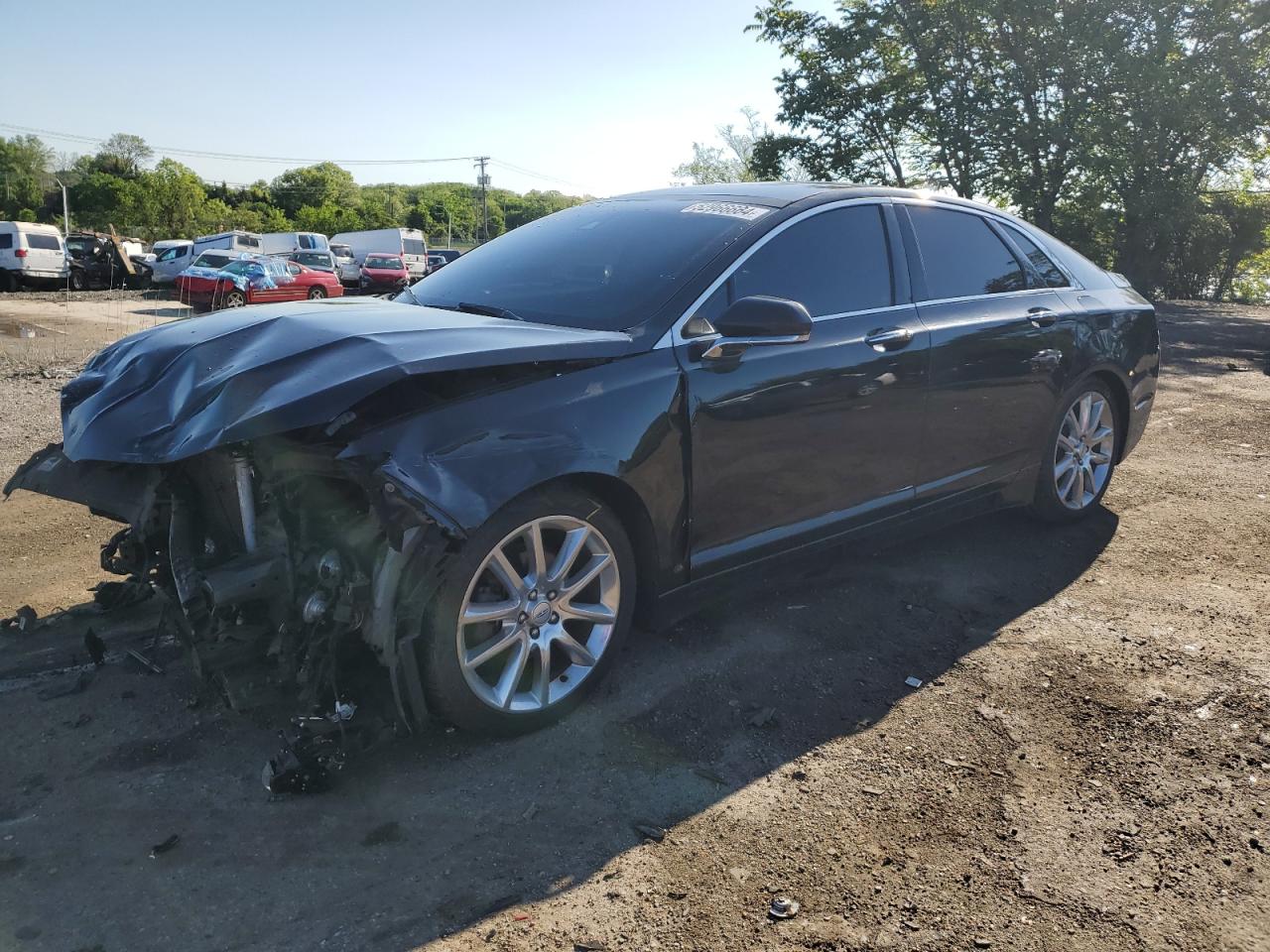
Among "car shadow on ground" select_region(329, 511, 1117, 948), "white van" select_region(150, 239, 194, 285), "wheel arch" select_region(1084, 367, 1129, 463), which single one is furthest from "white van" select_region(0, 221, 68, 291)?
"wheel arch" select_region(1084, 367, 1129, 463)

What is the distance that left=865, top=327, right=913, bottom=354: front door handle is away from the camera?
3.85m

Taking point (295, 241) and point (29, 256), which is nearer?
point (29, 256)

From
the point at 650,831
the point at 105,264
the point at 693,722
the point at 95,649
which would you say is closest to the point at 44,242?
the point at 105,264

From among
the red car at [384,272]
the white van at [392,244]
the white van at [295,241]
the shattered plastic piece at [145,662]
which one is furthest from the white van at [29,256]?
the shattered plastic piece at [145,662]

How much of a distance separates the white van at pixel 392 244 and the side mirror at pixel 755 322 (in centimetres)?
3791

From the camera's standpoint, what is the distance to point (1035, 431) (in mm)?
4766

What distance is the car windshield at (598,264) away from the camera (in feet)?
11.2

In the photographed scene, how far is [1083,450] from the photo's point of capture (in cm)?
514

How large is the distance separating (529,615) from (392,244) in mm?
40692

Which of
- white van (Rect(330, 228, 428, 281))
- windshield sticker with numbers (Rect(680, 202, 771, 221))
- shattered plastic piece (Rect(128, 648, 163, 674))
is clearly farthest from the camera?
white van (Rect(330, 228, 428, 281))

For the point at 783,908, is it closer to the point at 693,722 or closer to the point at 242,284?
the point at 693,722

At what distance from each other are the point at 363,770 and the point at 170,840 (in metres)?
0.55

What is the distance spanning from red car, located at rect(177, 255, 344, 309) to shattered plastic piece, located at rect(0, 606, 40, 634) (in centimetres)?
1783

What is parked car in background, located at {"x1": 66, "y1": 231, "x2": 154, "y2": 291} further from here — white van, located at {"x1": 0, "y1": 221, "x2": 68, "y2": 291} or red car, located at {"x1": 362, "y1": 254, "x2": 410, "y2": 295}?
red car, located at {"x1": 362, "y1": 254, "x2": 410, "y2": 295}
